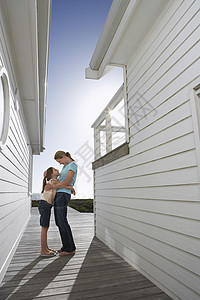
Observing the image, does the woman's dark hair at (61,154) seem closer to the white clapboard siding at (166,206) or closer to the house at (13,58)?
the house at (13,58)

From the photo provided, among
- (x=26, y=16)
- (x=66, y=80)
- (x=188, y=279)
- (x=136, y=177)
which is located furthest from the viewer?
(x=66, y=80)

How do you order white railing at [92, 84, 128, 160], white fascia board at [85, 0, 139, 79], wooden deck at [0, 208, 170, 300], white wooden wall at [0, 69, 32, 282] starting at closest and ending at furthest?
wooden deck at [0, 208, 170, 300] → white wooden wall at [0, 69, 32, 282] → white fascia board at [85, 0, 139, 79] → white railing at [92, 84, 128, 160]

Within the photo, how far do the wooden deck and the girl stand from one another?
14 centimetres

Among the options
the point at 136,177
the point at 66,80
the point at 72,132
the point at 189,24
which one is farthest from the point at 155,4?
the point at 72,132

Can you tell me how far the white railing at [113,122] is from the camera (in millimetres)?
3144

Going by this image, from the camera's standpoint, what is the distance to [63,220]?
9.61 feet

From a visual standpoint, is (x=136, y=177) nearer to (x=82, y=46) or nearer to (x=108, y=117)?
(x=108, y=117)

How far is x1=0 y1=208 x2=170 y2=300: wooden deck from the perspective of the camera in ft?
6.04

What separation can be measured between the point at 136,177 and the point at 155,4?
181 centimetres

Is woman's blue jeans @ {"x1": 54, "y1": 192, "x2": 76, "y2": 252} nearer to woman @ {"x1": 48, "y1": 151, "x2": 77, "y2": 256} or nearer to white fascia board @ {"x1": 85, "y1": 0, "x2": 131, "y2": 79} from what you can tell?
woman @ {"x1": 48, "y1": 151, "x2": 77, "y2": 256}

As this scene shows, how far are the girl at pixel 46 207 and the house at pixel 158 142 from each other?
0.93 metres

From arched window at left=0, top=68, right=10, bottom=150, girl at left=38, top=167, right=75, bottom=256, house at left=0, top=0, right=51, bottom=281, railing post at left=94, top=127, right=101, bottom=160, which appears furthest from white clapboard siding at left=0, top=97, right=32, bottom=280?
railing post at left=94, top=127, right=101, bottom=160

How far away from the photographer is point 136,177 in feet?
8.23

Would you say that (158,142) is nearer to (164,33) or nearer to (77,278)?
(164,33)
